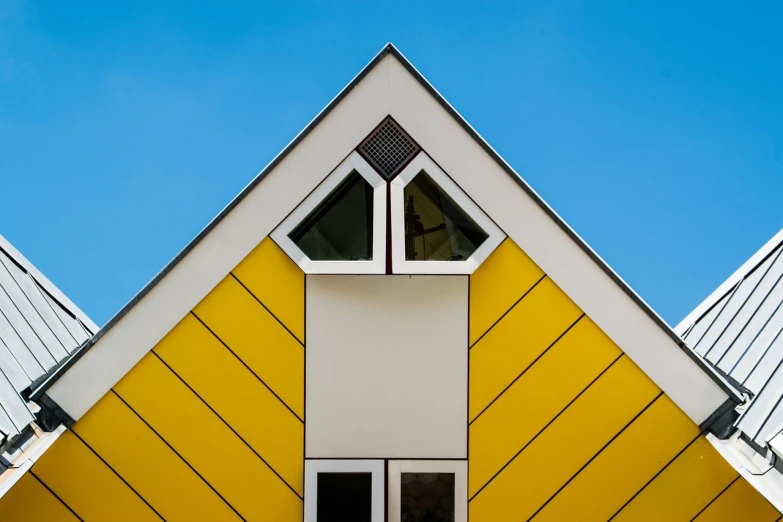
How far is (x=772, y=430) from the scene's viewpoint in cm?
527

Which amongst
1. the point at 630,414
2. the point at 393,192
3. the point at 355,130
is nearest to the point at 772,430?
the point at 630,414

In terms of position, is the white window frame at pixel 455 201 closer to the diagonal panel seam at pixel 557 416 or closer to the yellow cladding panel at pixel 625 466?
the diagonal panel seam at pixel 557 416

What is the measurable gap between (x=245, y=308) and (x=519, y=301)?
2.37 m

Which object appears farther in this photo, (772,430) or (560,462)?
(560,462)

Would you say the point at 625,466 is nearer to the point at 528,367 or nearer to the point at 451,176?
the point at 528,367

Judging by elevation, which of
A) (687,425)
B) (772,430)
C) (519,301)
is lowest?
(772,430)

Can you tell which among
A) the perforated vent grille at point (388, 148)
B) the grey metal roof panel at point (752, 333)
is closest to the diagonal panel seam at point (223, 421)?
the perforated vent grille at point (388, 148)

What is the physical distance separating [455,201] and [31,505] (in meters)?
4.34

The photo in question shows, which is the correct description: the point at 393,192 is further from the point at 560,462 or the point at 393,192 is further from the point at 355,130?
the point at 560,462

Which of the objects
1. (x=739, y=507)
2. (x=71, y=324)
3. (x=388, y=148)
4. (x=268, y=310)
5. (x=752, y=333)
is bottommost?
(x=739, y=507)

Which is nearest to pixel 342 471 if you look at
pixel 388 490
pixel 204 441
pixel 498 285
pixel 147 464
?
pixel 388 490

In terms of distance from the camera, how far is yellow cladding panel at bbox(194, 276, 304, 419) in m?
5.96

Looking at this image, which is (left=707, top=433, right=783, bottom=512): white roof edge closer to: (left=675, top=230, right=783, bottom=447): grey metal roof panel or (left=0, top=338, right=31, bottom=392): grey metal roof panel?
(left=675, top=230, right=783, bottom=447): grey metal roof panel

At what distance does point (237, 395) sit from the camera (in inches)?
234
